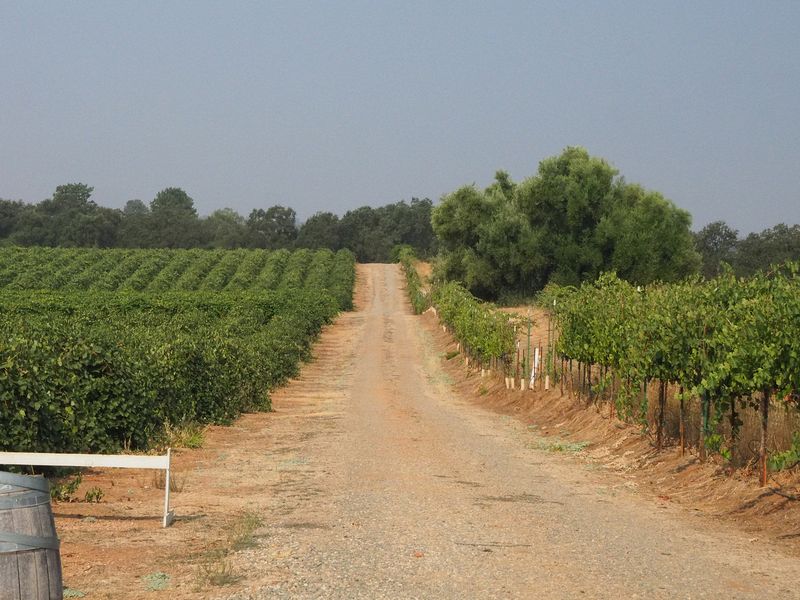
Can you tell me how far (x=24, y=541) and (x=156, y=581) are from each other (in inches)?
104

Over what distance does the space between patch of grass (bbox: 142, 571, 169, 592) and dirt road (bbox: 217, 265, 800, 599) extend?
0.63 metres

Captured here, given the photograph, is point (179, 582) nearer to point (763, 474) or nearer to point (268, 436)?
point (763, 474)

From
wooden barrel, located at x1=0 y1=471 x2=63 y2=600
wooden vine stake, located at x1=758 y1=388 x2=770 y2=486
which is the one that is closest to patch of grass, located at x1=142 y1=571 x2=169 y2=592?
wooden barrel, located at x1=0 y1=471 x2=63 y2=600

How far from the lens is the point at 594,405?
21625mm

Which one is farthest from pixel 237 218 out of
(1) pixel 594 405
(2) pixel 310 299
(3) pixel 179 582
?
(3) pixel 179 582

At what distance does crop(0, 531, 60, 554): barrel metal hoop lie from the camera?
506 centimetres

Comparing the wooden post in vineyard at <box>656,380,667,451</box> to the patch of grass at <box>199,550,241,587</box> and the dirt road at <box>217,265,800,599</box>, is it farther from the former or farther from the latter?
the patch of grass at <box>199,550,241,587</box>

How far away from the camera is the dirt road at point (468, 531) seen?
7.82m

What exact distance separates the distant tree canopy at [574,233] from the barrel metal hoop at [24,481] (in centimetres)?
5257

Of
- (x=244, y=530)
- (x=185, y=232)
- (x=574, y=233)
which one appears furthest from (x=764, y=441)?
(x=185, y=232)

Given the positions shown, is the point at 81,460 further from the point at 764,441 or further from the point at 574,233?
the point at 574,233

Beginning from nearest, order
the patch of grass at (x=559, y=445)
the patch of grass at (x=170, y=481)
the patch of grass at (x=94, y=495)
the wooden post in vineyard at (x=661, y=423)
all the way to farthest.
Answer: the patch of grass at (x=94, y=495) → the patch of grass at (x=170, y=481) → the wooden post in vineyard at (x=661, y=423) → the patch of grass at (x=559, y=445)

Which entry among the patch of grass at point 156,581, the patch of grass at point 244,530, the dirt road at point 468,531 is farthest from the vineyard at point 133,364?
the patch of grass at point 156,581

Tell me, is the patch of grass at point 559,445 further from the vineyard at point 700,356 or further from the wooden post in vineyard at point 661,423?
the wooden post in vineyard at point 661,423
